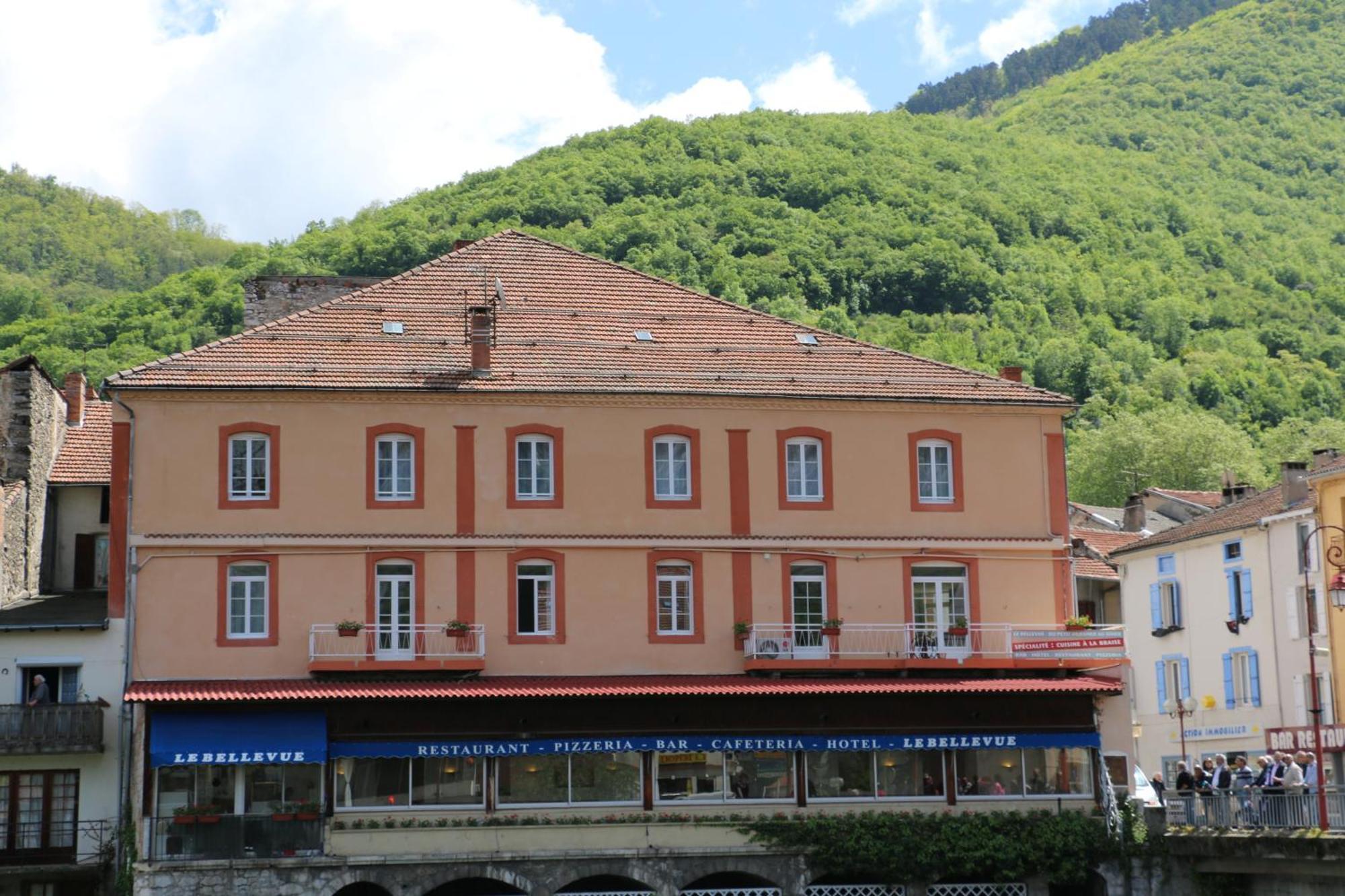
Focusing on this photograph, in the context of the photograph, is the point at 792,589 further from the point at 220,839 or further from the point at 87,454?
the point at 87,454

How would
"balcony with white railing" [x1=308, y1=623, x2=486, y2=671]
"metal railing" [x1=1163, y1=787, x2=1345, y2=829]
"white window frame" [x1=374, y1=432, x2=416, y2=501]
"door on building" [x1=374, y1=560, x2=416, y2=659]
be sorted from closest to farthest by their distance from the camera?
1. "metal railing" [x1=1163, y1=787, x2=1345, y2=829]
2. "balcony with white railing" [x1=308, y1=623, x2=486, y2=671]
3. "door on building" [x1=374, y1=560, x2=416, y2=659]
4. "white window frame" [x1=374, y1=432, x2=416, y2=501]

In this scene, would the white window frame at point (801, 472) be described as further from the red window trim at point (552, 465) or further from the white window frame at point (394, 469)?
the white window frame at point (394, 469)

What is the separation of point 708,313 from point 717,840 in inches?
529

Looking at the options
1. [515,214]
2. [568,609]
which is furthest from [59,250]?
[568,609]

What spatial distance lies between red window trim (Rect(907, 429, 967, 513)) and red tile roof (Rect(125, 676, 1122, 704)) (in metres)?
4.31

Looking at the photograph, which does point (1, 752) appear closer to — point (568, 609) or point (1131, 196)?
point (568, 609)

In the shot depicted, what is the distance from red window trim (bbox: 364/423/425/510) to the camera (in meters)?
40.8

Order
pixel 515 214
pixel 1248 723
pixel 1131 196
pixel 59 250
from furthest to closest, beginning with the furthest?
pixel 1131 196
pixel 59 250
pixel 515 214
pixel 1248 723

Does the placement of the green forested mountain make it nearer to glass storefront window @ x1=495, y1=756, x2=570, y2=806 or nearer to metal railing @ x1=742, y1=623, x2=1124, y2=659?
glass storefront window @ x1=495, y1=756, x2=570, y2=806

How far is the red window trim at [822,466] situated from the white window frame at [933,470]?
216 cm

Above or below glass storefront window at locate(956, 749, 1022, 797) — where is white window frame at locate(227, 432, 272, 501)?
above

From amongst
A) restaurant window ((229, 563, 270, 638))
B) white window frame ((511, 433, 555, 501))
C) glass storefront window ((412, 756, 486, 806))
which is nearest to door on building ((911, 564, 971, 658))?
white window frame ((511, 433, 555, 501))

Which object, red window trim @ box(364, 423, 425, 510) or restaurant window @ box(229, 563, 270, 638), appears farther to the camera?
red window trim @ box(364, 423, 425, 510)

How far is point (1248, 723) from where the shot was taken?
5750 centimetres
